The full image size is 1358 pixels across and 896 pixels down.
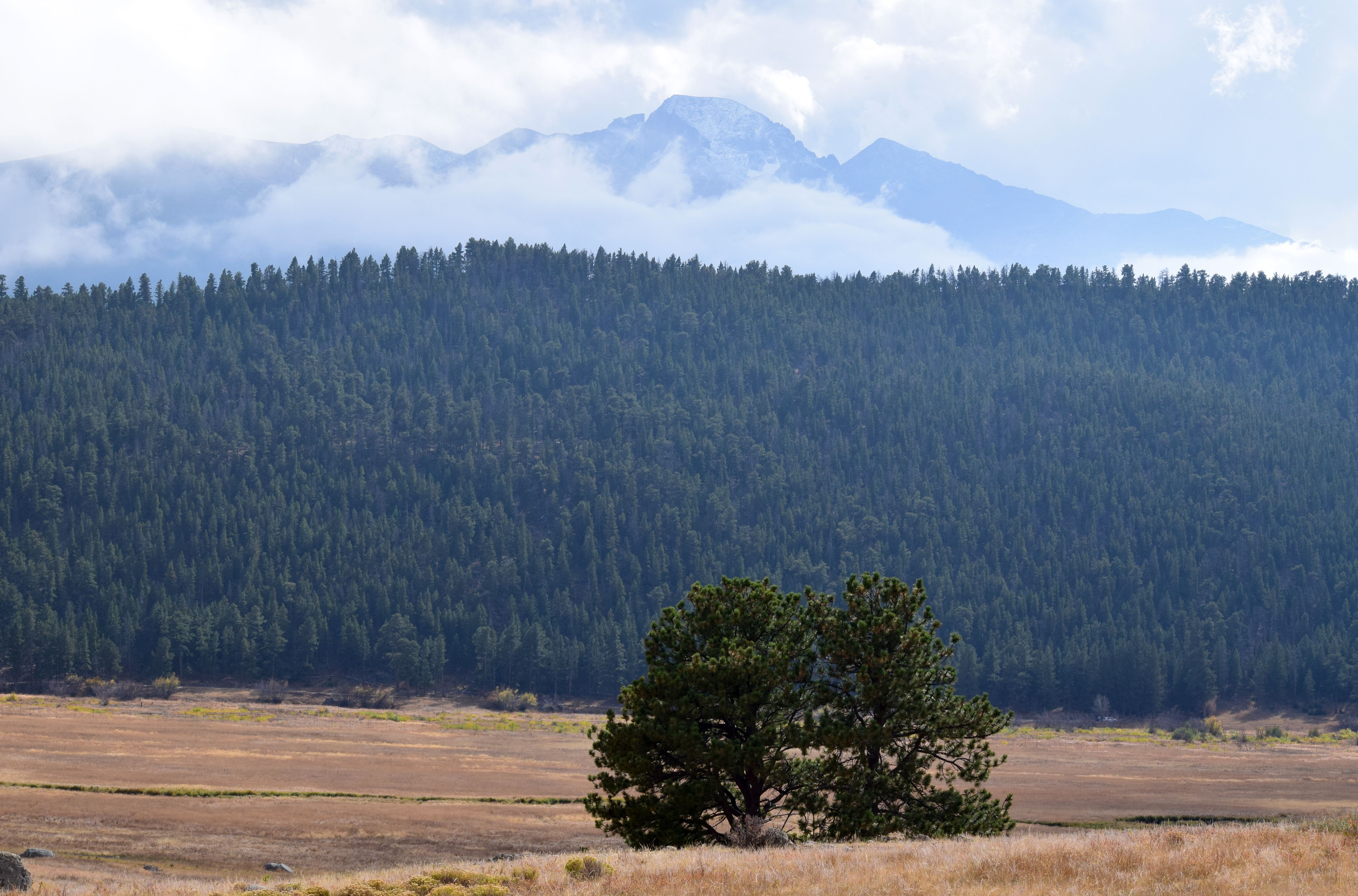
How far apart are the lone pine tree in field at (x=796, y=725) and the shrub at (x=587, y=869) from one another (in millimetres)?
7690

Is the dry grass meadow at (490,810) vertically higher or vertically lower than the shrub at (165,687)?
higher

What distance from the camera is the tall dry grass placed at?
2014cm

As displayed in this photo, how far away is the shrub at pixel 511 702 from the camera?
147000 mm

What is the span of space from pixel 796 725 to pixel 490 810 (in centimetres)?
2990

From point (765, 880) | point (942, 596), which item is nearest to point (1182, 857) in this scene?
point (765, 880)

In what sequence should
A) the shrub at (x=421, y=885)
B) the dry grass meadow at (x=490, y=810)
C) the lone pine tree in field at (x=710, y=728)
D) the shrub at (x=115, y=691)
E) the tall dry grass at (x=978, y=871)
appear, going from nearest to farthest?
1. the tall dry grass at (x=978, y=871)
2. the dry grass meadow at (x=490, y=810)
3. the shrub at (x=421, y=885)
4. the lone pine tree in field at (x=710, y=728)
5. the shrub at (x=115, y=691)

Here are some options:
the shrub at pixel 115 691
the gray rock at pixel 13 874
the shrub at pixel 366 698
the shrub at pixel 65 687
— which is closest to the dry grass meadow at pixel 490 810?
the gray rock at pixel 13 874

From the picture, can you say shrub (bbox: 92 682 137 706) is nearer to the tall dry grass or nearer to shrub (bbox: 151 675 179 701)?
shrub (bbox: 151 675 179 701)

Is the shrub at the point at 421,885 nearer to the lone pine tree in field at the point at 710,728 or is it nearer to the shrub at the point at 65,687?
the lone pine tree in field at the point at 710,728

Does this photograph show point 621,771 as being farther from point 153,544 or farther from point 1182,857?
point 153,544

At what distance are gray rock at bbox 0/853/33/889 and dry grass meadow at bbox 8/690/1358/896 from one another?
1.83 feet

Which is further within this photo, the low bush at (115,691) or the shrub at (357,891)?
the low bush at (115,691)

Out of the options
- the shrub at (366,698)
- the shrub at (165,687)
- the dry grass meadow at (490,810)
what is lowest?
the shrub at (366,698)

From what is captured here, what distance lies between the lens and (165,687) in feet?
458
